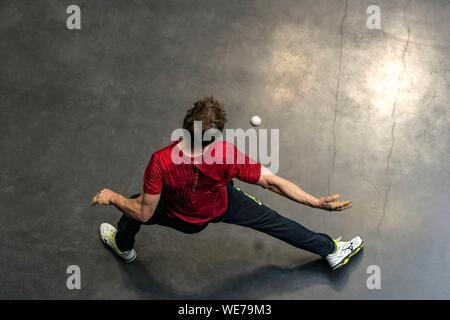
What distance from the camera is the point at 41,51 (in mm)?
4957

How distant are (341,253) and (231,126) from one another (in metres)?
1.31

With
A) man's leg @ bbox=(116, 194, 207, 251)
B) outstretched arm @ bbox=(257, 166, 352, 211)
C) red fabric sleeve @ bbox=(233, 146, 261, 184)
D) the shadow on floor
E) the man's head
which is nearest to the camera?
the man's head

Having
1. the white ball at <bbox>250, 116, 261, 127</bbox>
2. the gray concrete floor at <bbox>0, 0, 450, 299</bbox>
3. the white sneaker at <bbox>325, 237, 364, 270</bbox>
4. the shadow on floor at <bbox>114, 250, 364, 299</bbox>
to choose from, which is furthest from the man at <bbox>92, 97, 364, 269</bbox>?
the white ball at <bbox>250, 116, 261, 127</bbox>

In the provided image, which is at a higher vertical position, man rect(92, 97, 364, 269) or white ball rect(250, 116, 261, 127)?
white ball rect(250, 116, 261, 127)

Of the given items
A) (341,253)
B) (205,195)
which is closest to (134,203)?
(205,195)

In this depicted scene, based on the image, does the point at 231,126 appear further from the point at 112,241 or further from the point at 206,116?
the point at 206,116

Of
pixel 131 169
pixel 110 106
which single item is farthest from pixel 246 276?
pixel 110 106

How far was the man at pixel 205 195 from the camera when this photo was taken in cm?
304

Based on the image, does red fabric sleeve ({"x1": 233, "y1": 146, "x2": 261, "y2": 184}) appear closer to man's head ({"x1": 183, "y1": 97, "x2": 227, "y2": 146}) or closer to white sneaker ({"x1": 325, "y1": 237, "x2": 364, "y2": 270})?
man's head ({"x1": 183, "y1": 97, "x2": 227, "y2": 146})

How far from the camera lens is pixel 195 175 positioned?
3088mm

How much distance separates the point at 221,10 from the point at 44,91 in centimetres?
165

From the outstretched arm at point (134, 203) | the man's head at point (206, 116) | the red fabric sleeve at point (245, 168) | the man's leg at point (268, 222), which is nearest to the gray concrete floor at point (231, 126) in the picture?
the man's leg at point (268, 222)

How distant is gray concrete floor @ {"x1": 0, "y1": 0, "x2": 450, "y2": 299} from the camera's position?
13.3 feet

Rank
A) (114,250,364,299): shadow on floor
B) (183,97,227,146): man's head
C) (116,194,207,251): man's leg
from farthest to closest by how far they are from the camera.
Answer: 1. (114,250,364,299): shadow on floor
2. (116,194,207,251): man's leg
3. (183,97,227,146): man's head
